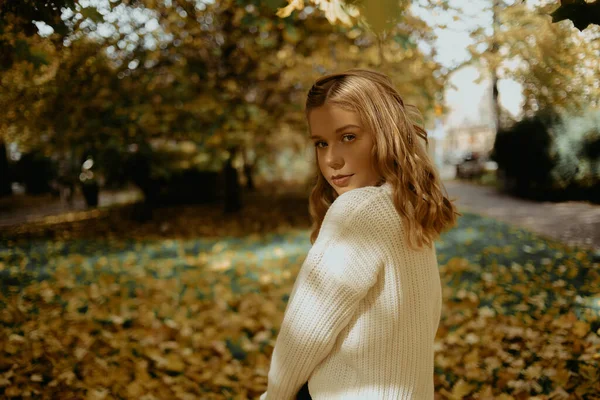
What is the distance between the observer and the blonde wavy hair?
1.17m

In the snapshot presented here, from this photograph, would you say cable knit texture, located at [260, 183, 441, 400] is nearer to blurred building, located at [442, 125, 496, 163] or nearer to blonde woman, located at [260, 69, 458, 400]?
blonde woman, located at [260, 69, 458, 400]

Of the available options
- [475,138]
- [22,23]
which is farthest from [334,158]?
[475,138]

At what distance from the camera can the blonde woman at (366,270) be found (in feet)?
3.45

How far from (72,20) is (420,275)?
2.18 meters

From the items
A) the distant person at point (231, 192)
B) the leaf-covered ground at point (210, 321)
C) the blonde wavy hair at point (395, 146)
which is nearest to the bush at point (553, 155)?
the leaf-covered ground at point (210, 321)

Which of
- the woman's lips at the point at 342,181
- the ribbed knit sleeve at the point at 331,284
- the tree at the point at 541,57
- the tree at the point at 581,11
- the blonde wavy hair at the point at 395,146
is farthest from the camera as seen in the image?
the tree at the point at 541,57

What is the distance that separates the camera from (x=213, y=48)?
195 inches

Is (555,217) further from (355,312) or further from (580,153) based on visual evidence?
(355,312)

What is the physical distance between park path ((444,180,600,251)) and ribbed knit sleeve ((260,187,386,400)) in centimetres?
69

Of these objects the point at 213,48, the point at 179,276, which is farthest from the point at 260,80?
the point at 179,276

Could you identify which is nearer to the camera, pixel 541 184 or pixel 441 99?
pixel 541 184

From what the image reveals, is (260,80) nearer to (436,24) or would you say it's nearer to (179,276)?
(179,276)

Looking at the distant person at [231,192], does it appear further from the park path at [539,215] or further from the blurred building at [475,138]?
the blurred building at [475,138]

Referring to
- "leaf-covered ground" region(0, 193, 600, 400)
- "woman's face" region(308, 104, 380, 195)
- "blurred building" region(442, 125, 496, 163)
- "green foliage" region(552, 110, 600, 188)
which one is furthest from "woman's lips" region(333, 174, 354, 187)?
"blurred building" region(442, 125, 496, 163)
